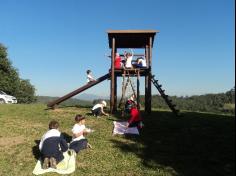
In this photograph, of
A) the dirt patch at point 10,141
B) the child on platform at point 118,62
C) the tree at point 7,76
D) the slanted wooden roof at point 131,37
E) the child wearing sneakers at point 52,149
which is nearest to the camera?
the child wearing sneakers at point 52,149

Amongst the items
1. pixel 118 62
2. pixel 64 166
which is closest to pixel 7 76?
pixel 118 62

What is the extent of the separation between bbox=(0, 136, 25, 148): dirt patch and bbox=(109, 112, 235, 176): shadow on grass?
4150 millimetres

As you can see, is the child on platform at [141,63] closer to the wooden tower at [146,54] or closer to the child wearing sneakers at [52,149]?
the wooden tower at [146,54]

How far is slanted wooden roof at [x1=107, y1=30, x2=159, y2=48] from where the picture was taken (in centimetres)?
2327

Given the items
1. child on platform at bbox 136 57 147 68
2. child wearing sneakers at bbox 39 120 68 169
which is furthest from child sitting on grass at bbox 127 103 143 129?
child on platform at bbox 136 57 147 68

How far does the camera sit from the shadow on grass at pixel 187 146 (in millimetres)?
12096

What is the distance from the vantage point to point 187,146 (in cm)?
1470

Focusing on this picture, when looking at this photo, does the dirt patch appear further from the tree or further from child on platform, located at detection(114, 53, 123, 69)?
the tree

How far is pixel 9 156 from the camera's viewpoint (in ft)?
45.4

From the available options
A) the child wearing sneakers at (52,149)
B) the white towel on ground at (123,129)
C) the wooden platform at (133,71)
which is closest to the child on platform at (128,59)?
the wooden platform at (133,71)

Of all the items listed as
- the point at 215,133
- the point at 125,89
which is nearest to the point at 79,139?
the point at 215,133

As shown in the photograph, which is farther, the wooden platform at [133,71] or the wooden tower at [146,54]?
the wooden platform at [133,71]

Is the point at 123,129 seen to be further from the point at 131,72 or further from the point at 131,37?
the point at 131,37

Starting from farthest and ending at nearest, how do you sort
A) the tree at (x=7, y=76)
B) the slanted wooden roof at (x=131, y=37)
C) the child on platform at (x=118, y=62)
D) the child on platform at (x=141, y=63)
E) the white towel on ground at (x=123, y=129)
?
the tree at (x=7, y=76) → the child on platform at (x=118, y=62) → the child on platform at (x=141, y=63) → the slanted wooden roof at (x=131, y=37) → the white towel on ground at (x=123, y=129)
